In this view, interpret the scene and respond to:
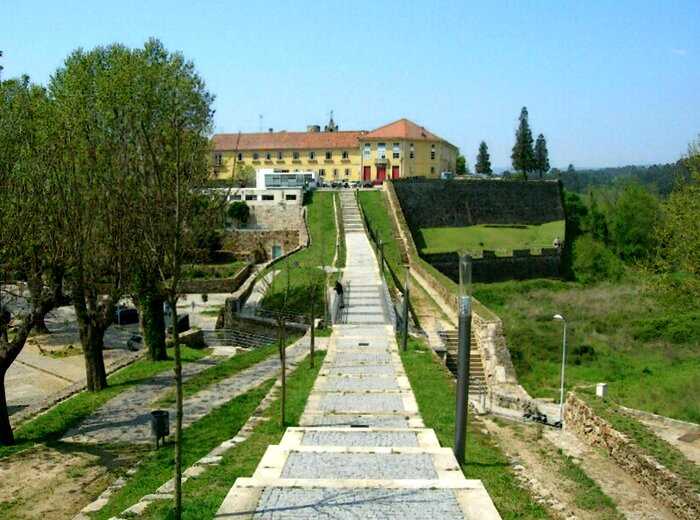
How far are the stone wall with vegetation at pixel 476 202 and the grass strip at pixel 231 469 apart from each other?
3906 centimetres

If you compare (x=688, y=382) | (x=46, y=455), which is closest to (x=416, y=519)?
(x=46, y=455)

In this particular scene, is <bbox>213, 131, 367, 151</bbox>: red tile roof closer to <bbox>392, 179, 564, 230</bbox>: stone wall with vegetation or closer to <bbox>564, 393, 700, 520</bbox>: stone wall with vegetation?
<bbox>392, 179, 564, 230</bbox>: stone wall with vegetation

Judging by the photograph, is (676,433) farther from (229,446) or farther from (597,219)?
(597,219)

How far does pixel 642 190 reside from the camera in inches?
2571

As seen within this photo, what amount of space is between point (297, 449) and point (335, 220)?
37.9 metres

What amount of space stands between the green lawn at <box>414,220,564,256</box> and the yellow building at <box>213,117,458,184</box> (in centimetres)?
1137

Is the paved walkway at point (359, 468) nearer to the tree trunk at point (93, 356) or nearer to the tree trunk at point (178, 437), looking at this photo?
the tree trunk at point (178, 437)

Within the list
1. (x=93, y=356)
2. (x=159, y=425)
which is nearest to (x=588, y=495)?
(x=159, y=425)

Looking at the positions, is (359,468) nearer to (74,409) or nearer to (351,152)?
(74,409)

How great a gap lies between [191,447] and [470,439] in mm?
4748

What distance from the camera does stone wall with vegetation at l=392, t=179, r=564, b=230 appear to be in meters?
53.5

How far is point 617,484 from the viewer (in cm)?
1238

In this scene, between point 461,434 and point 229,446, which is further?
point 229,446

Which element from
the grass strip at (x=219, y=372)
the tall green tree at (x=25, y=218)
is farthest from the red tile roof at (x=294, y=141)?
the tall green tree at (x=25, y=218)
